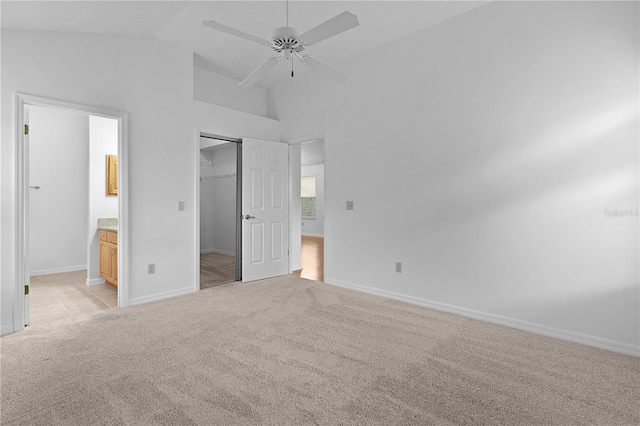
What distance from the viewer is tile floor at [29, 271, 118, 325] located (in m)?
3.47

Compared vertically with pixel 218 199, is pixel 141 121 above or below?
above

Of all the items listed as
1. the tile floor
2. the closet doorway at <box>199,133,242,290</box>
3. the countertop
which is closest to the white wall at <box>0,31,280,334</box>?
the tile floor

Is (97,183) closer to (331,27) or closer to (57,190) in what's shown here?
(57,190)

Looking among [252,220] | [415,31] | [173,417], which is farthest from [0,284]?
[415,31]

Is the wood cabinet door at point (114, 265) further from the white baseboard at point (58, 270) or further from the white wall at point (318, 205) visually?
the white wall at point (318, 205)

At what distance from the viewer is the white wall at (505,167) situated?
262cm

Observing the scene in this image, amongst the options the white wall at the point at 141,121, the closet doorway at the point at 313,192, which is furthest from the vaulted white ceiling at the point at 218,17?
the closet doorway at the point at 313,192

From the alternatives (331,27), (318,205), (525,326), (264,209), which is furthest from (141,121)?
(318,205)

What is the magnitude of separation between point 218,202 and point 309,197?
15.0 feet

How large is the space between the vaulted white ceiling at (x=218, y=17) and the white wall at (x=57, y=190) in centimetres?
273

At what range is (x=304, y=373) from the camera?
2.21 m

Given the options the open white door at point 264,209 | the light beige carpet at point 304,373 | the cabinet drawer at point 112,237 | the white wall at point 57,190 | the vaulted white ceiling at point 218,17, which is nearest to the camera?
the light beige carpet at point 304,373

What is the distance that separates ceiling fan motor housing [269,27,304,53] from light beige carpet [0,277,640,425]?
86.8 inches

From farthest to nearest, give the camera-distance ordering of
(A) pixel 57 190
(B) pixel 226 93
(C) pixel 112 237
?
(A) pixel 57 190 → (B) pixel 226 93 → (C) pixel 112 237
